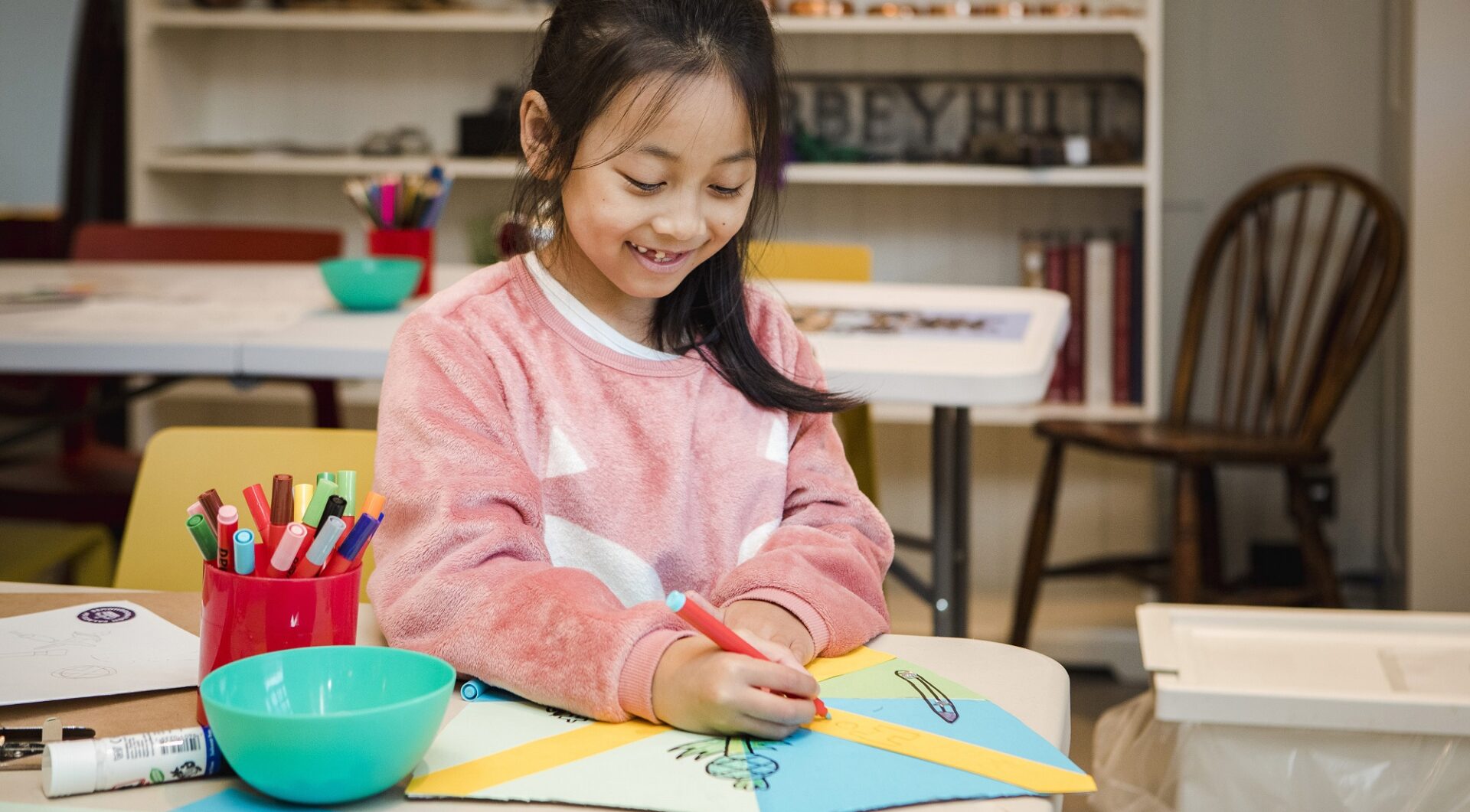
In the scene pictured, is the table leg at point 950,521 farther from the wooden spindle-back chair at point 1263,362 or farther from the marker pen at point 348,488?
the marker pen at point 348,488

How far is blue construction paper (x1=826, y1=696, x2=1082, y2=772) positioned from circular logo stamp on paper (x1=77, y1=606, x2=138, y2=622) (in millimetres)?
445

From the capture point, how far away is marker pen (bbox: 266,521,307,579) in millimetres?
666

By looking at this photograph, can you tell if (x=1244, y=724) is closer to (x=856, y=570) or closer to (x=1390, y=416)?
(x=856, y=570)

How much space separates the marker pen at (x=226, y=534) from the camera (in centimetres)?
67

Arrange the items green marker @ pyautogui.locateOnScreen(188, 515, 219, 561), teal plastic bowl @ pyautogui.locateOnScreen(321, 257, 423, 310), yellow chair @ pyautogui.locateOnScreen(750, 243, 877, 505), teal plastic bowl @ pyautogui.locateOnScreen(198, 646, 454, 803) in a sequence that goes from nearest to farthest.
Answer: teal plastic bowl @ pyautogui.locateOnScreen(198, 646, 454, 803) → green marker @ pyautogui.locateOnScreen(188, 515, 219, 561) → teal plastic bowl @ pyautogui.locateOnScreen(321, 257, 423, 310) → yellow chair @ pyautogui.locateOnScreen(750, 243, 877, 505)

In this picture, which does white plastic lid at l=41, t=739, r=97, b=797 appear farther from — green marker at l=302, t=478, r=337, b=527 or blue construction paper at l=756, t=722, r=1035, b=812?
blue construction paper at l=756, t=722, r=1035, b=812

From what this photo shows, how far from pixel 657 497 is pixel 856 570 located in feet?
0.48

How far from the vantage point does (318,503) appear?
0.69m

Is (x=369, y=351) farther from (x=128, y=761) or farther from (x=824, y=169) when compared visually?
(x=824, y=169)

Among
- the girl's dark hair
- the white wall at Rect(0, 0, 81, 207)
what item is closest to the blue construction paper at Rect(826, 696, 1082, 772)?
the girl's dark hair

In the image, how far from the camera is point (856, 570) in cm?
90

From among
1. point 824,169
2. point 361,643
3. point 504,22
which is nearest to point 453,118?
point 504,22

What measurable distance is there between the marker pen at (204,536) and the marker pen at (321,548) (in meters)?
0.04

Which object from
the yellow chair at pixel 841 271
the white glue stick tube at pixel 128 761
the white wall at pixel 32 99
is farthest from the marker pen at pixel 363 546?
the white wall at pixel 32 99
